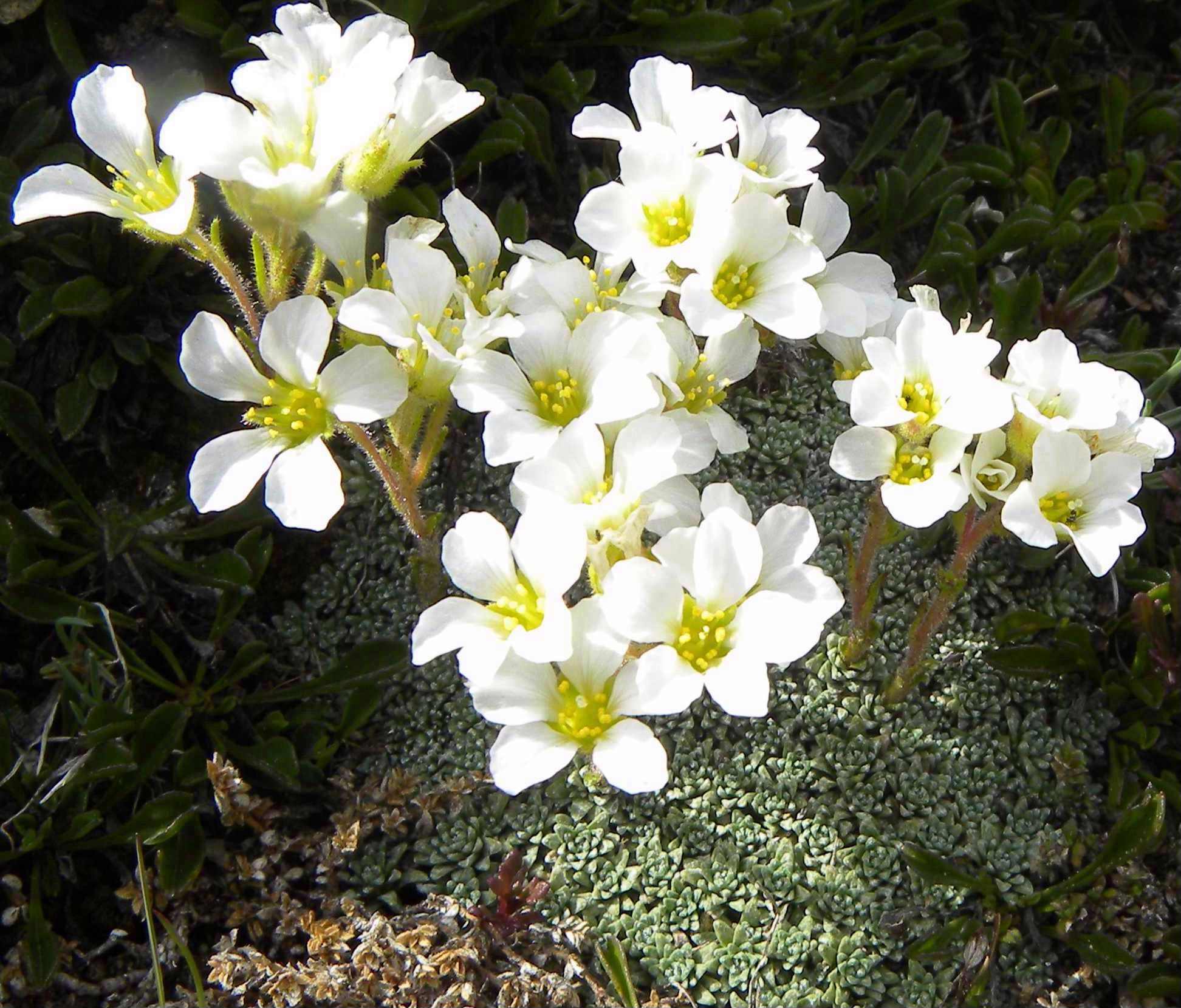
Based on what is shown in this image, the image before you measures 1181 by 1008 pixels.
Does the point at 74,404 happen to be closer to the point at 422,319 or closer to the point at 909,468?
the point at 422,319

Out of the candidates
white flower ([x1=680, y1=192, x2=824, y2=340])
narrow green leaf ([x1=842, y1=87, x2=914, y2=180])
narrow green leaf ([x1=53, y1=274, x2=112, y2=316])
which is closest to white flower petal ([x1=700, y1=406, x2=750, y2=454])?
white flower ([x1=680, y1=192, x2=824, y2=340])

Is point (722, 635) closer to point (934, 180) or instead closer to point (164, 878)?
point (164, 878)

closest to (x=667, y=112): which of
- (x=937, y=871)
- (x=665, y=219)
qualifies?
(x=665, y=219)

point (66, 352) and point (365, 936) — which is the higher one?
point (66, 352)

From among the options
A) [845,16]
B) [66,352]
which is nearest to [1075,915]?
[845,16]

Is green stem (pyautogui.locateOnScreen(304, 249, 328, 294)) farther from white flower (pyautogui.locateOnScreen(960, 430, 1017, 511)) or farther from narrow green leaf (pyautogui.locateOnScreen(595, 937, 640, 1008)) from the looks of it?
narrow green leaf (pyautogui.locateOnScreen(595, 937, 640, 1008))

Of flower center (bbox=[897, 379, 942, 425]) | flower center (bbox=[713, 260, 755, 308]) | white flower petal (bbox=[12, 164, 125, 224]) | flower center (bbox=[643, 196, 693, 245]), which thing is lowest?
flower center (bbox=[897, 379, 942, 425])
